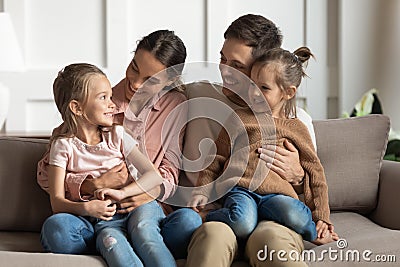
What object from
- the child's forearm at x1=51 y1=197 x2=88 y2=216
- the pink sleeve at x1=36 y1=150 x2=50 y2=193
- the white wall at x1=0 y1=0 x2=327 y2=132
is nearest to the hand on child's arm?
the child's forearm at x1=51 y1=197 x2=88 y2=216

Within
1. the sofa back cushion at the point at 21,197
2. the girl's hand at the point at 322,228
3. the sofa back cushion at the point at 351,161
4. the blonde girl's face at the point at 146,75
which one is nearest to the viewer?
the girl's hand at the point at 322,228

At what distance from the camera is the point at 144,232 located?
199cm

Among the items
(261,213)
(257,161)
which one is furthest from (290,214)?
(257,161)

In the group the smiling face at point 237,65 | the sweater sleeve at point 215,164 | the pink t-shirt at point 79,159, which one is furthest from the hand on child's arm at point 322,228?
the pink t-shirt at point 79,159

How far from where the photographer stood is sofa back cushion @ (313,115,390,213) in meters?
2.46

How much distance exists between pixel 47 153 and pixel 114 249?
0.47m

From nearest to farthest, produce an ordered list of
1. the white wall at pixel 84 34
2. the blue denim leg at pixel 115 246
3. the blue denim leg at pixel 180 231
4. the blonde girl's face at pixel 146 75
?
the blue denim leg at pixel 115 246, the blue denim leg at pixel 180 231, the blonde girl's face at pixel 146 75, the white wall at pixel 84 34

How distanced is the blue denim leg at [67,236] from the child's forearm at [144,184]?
152mm

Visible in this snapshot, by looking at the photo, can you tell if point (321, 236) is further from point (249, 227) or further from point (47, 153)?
point (47, 153)

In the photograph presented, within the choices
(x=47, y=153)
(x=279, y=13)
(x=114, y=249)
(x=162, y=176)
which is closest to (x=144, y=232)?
(x=114, y=249)

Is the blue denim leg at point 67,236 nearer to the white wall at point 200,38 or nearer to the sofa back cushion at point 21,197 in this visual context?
the sofa back cushion at point 21,197

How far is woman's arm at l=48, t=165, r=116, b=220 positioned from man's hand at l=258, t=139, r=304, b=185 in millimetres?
476

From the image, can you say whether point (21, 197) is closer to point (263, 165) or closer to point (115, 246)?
point (115, 246)

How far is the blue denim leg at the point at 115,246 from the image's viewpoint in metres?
1.91
